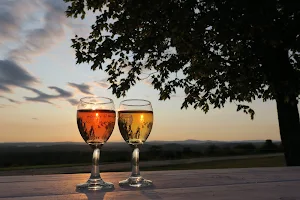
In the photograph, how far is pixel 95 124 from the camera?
2227 mm

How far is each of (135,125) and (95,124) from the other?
0.27 metres

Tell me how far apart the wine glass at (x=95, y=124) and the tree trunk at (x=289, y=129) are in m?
8.99

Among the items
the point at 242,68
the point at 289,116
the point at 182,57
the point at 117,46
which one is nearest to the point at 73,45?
the point at 117,46

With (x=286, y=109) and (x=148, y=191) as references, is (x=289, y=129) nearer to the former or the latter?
(x=286, y=109)

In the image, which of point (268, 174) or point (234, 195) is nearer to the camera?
point (234, 195)

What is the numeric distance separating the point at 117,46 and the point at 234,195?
844cm

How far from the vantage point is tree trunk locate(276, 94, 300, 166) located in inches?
408

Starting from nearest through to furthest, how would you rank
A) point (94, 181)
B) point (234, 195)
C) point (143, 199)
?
1. point (143, 199)
2. point (234, 195)
3. point (94, 181)

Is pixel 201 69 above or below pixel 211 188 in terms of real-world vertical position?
above

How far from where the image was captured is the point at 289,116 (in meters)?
10.4

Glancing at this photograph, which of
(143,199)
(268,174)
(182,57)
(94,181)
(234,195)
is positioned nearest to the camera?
(143,199)

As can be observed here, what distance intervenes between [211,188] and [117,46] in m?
8.22

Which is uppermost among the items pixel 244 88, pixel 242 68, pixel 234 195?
pixel 242 68

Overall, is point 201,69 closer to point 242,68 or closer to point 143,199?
point 242,68
